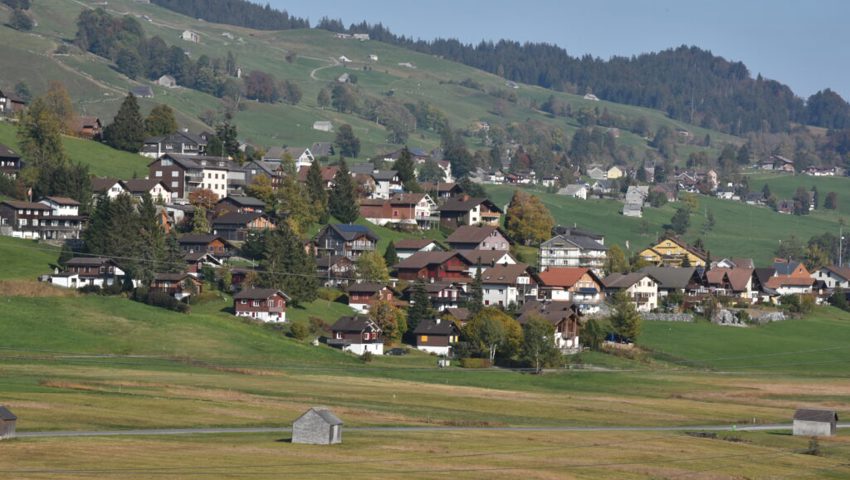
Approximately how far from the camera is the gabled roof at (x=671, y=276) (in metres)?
175

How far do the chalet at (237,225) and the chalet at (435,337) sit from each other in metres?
29.1

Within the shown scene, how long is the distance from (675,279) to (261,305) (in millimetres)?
62251

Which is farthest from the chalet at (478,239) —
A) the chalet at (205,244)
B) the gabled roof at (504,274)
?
the chalet at (205,244)

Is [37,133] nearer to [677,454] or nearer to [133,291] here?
[133,291]

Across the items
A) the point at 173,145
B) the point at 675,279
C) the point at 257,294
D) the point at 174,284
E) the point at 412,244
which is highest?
the point at 173,145

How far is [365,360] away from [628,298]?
43249 millimetres

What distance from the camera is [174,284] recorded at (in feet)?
452

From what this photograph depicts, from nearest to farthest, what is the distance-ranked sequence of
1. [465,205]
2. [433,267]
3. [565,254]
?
[433,267], [565,254], [465,205]

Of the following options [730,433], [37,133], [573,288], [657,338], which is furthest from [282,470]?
[37,133]

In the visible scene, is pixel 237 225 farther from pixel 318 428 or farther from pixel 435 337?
pixel 318 428

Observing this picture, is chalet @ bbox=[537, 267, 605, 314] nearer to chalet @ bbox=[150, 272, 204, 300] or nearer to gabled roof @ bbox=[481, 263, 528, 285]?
gabled roof @ bbox=[481, 263, 528, 285]

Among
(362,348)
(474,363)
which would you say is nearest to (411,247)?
(362,348)

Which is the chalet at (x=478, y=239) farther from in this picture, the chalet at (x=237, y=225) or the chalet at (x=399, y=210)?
the chalet at (x=237, y=225)

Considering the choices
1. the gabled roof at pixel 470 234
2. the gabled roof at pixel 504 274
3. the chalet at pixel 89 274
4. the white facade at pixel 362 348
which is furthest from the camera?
the gabled roof at pixel 470 234
